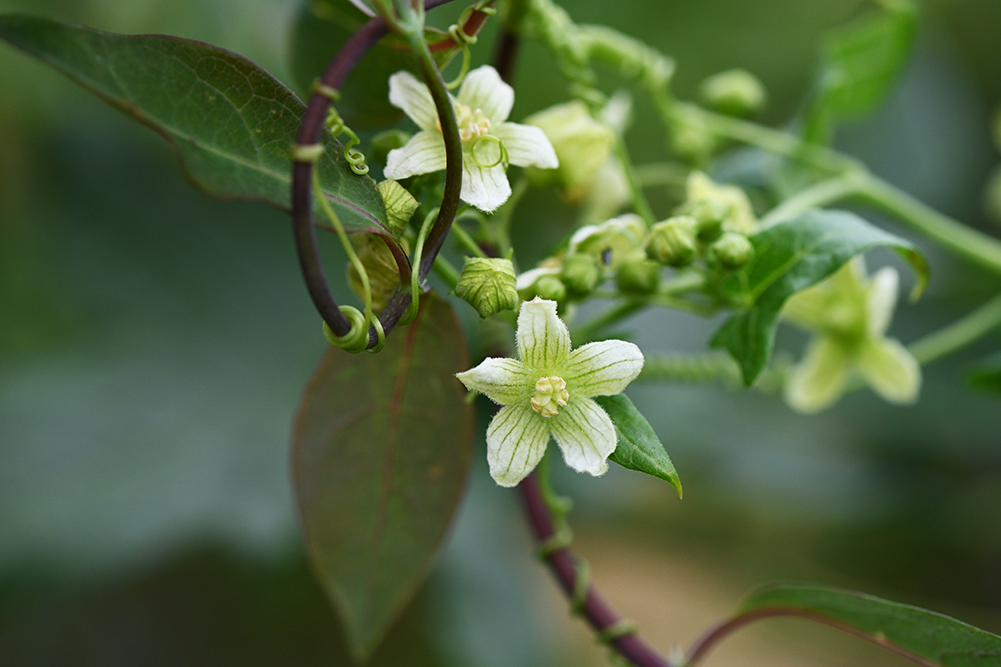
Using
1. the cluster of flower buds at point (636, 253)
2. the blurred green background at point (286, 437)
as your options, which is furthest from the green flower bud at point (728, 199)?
the blurred green background at point (286, 437)

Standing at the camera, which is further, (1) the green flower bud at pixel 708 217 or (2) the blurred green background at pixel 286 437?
(2) the blurred green background at pixel 286 437

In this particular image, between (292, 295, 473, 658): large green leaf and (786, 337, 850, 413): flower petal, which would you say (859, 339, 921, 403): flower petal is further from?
(292, 295, 473, 658): large green leaf

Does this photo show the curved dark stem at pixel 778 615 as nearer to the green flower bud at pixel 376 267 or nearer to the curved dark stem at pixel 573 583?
the curved dark stem at pixel 573 583

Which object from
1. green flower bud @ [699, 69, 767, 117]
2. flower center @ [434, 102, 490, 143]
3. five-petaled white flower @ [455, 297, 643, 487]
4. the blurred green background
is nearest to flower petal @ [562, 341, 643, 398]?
five-petaled white flower @ [455, 297, 643, 487]

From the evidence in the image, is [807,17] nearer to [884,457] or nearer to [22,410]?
[884,457]

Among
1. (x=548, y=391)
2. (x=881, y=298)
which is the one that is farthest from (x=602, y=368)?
(x=881, y=298)
